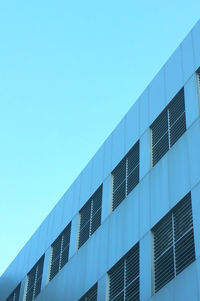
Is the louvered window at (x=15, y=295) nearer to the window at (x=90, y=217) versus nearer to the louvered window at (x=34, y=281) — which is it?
the louvered window at (x=34, y=281)

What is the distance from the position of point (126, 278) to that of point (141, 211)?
2539mm

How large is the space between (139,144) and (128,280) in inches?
239

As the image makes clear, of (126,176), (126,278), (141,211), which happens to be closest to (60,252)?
(126,176)

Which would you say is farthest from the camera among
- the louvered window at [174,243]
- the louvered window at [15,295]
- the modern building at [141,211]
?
the louvered window at [15,295]

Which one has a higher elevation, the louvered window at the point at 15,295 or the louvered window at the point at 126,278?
the louvered window at the point at 15,295

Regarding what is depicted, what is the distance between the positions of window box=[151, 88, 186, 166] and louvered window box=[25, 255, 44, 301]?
11.4m

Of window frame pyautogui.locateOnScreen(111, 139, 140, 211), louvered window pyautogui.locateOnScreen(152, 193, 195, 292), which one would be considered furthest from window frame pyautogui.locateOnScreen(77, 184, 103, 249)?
louvered window pyautogui.locateOnScreen(152, 193, 195, 292)

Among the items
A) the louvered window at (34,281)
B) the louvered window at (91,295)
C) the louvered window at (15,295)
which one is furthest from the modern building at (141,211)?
the louvered window at (15,295)

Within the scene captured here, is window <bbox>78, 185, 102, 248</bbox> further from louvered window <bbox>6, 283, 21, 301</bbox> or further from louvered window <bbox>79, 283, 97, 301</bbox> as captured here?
louvered window <bbox>6, 283, 21, 301</bbox>

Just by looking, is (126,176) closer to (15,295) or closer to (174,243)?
(174,243)

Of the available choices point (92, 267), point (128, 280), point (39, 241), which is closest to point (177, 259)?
point (128, 280)

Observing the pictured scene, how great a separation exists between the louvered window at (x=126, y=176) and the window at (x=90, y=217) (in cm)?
141

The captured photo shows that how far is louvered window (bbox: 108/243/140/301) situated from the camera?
21.3 metres

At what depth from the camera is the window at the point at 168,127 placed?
22.8m
